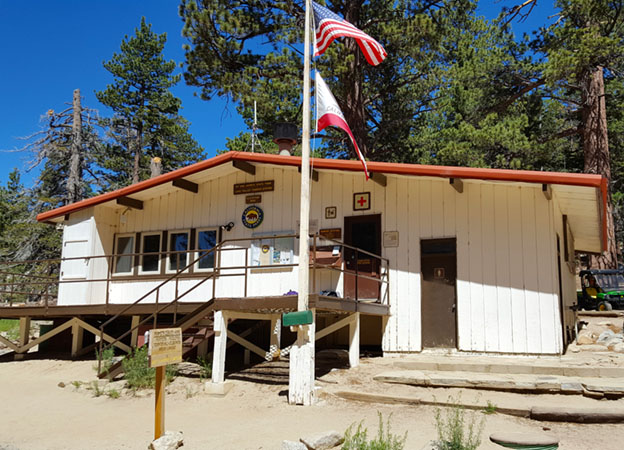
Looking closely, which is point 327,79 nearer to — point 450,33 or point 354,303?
point 450,33

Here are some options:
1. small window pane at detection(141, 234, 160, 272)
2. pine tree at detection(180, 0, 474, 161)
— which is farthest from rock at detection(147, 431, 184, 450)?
pine tree at detection(180, 0, 474, 161)

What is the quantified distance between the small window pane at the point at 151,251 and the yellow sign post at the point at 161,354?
8.00 metres

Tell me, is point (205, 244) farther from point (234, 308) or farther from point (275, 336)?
point (234, 308)

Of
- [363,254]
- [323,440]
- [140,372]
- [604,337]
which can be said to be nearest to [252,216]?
[363,254]

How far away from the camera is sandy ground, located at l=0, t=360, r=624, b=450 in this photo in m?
7.09

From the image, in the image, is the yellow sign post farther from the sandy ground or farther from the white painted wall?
the white painted wall

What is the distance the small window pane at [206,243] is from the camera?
1418 centimetres

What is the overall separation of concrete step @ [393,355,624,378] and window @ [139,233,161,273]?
23.0ft

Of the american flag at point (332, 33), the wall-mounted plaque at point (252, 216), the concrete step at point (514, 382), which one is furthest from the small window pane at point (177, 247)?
the american flag at point (332, 33)

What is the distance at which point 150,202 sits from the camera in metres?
15.4

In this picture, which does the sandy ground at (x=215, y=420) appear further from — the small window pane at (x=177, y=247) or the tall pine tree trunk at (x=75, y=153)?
the tall pine tree trunk at (x=75, y=153)

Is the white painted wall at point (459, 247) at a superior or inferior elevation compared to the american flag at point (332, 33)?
inferior

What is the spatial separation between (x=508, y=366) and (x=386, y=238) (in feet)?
12.3

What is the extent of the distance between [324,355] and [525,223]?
464 centimetres
